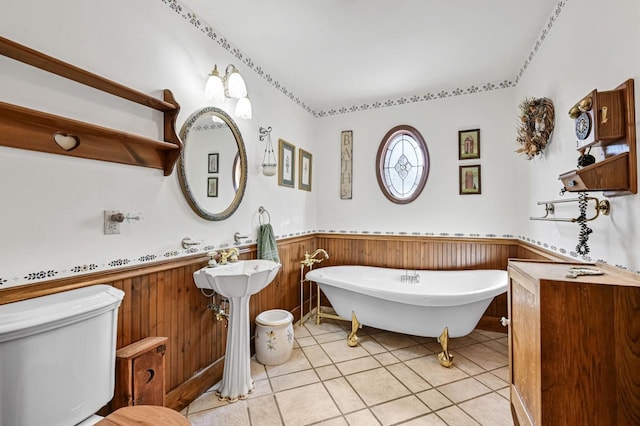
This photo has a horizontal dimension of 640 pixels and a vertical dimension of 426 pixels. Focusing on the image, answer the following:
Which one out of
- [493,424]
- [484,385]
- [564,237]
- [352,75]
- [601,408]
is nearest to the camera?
[601,408]

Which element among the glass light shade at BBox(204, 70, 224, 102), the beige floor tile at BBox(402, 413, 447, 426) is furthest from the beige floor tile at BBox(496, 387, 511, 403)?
the glass light shade at BBox(204, 70, 224, 102)

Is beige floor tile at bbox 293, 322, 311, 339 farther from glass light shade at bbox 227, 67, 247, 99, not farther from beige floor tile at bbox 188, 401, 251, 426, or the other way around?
glass light shade at bbox 227, 67, 247, 99

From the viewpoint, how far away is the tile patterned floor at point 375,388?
1.66 m

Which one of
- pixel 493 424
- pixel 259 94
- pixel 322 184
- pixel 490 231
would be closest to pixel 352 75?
pixel 259 94

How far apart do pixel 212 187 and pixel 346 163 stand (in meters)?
1.96

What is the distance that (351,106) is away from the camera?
11.4ft

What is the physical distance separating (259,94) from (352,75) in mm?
939

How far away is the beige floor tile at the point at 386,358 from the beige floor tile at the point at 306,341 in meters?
0.60

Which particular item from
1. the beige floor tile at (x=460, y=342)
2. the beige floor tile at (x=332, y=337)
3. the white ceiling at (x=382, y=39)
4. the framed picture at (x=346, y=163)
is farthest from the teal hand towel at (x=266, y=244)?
→ the beige floor tile at (x=460, y=342)

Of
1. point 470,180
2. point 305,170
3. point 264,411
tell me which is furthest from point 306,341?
point 470,180

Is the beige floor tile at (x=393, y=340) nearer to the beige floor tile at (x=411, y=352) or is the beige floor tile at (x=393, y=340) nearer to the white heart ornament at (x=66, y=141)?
the beige floor tile at (x=411, y=352)

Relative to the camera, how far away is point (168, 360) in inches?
65.7

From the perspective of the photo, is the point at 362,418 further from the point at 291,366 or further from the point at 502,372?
the point at 502,372

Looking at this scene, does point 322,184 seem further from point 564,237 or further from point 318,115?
point 564,237
